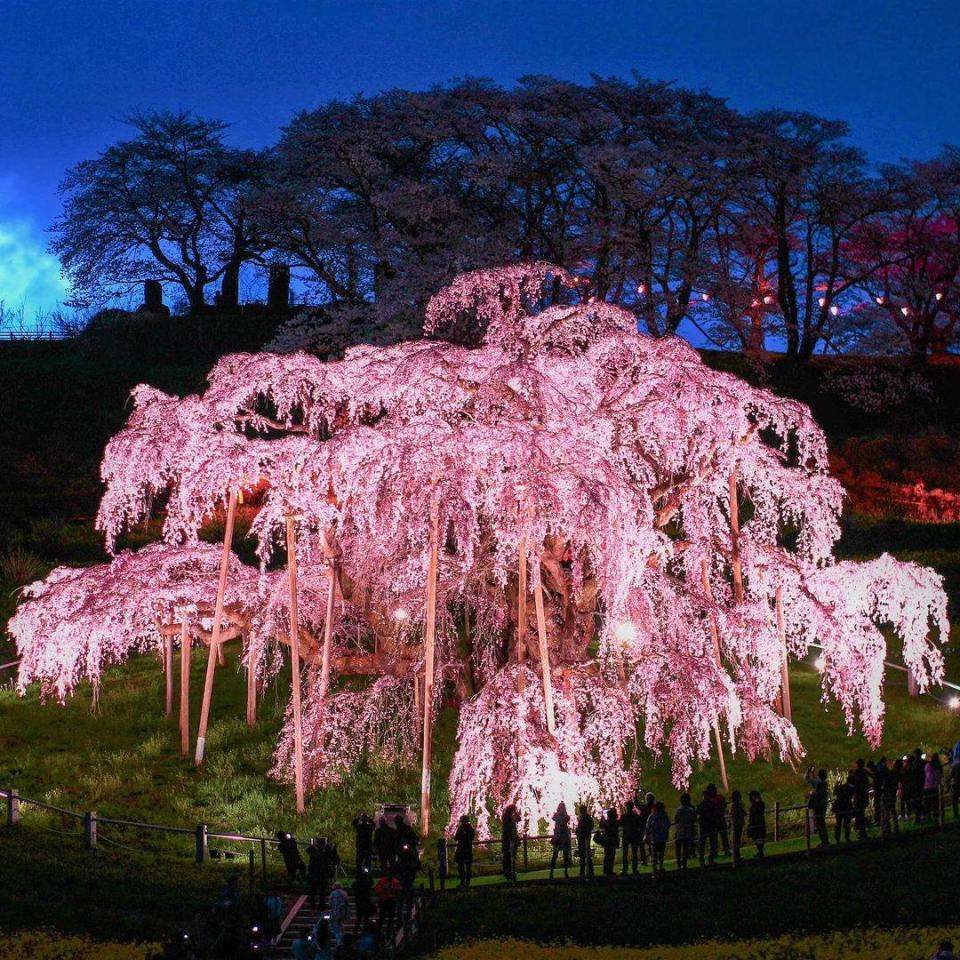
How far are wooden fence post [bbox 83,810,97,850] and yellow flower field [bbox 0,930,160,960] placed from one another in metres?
4.98

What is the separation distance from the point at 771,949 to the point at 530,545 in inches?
317

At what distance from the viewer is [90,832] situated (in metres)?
19.9

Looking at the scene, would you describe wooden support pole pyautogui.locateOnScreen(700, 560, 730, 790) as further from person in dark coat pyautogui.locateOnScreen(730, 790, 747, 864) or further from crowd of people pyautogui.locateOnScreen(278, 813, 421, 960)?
crowd of people pyautogui.locateOnScreen(278, 813, 421, 960)

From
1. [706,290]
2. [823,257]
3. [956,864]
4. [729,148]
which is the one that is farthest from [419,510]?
[823,257]

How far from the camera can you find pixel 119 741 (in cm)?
2644

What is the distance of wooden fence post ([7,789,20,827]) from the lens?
20.3m

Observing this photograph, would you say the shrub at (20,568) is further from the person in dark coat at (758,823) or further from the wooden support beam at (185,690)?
the person in dark coat at (758,823)

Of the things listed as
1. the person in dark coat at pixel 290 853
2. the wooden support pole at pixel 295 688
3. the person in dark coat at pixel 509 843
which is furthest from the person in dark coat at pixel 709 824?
the wooden support pole at pixel 295 688

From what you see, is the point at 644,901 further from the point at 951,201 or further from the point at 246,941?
the point at 951,201

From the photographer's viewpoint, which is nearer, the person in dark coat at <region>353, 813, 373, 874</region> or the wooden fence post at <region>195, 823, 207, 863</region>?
the person in dark coat at <region>353, 813, 373, 874</region>

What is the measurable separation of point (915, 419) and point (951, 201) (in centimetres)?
1266

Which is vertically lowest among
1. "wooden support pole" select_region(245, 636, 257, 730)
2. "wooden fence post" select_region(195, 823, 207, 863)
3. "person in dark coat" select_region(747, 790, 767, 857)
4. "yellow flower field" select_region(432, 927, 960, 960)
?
"yellow flower field" select_region(432, 927, 960, 960)

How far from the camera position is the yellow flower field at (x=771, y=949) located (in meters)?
13.8

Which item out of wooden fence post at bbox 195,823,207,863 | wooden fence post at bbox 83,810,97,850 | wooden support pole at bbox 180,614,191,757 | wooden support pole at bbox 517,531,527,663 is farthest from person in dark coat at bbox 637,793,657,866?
wooden support pole at bbox 180,614,191,757
